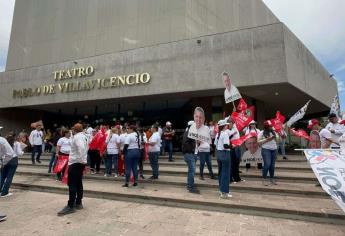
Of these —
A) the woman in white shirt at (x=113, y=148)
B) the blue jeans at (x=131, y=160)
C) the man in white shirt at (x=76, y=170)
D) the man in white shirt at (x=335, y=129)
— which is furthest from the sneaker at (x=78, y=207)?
the man in white shirt at (x=335, y=129)

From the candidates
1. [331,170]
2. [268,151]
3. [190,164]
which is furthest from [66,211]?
[268,151]

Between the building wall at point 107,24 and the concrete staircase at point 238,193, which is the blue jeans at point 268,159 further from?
the building wall at point 107,24

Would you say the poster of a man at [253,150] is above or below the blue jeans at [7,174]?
above

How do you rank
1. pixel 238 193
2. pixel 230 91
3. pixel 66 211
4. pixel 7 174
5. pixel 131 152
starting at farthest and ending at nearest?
pixel 230 91
pixel 131 152
pixel 7 174
pixel 238 193
pixel 66 211

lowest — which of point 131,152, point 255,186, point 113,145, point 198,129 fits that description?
point 255,186

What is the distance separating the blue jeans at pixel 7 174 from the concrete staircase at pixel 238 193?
110 cm

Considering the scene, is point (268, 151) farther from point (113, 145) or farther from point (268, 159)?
point (113, 145)

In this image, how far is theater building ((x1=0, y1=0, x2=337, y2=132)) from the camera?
13195 millimetres

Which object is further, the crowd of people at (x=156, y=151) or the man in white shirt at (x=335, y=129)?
the man in white shirt at (x=335, y=129)

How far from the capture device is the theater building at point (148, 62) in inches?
520

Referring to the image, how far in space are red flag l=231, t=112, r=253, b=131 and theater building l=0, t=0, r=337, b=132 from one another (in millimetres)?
4607

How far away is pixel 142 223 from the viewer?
5344mm

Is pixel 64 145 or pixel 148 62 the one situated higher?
pixel 148 62

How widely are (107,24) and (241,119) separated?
14.5m
